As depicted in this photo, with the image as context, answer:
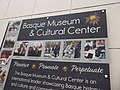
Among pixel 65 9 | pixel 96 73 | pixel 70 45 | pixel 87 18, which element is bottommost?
pixel 96 73

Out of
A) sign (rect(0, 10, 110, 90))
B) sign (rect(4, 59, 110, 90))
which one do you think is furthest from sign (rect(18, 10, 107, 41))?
sign (rect(4, 59, 110, 90))

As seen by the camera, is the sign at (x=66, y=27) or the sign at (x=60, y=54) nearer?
the sign at (x=60, y=54)

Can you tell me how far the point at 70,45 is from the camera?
106cm

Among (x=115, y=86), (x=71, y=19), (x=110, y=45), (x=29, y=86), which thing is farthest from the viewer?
(x=71, y=19)

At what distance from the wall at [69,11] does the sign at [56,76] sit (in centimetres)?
8

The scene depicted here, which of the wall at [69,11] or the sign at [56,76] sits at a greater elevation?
the wall at [69,11]

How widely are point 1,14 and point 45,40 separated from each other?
0.83 metres

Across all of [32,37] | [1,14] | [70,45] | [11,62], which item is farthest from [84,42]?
[1,14]

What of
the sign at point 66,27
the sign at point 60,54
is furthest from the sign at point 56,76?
the sign at point 66,27

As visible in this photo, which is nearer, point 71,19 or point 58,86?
point 58,86

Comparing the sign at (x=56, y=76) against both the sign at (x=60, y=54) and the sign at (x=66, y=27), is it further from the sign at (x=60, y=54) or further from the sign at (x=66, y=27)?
the sign at (x=66, y=27)

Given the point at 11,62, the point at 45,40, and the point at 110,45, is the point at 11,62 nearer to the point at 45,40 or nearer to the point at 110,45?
the point at 45,40

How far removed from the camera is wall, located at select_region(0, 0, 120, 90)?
905mm

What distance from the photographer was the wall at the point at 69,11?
2.97 ft
